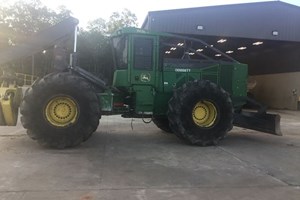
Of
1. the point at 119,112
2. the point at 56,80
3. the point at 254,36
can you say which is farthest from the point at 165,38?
the point at 254,36

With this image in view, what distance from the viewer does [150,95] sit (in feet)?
37.3

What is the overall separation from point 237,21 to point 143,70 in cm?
1515

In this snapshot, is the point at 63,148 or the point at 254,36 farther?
the point at 254,36

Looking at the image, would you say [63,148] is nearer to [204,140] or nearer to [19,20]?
[204,140]

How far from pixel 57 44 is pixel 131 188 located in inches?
209

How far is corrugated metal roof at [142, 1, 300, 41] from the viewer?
79.6ft

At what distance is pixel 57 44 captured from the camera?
11.0m

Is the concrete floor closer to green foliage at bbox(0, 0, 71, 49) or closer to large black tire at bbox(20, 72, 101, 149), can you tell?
large black tire at bbox(20, 72, 101, 149)

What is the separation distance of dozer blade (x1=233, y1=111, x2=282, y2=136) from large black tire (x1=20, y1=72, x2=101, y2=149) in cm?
405

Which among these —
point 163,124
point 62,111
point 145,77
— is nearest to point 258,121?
point 163,124

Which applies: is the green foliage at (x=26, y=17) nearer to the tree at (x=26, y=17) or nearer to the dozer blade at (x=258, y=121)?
the tree at (x=26, y=17)

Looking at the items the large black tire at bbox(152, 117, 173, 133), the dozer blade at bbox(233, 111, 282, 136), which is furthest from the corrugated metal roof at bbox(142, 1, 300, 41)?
the dozer blade at bbox(233, 111, 282, 136)

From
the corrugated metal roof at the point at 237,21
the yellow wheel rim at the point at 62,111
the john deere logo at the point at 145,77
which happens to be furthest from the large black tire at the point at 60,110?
the corrugated metal roof at the point at 237,21

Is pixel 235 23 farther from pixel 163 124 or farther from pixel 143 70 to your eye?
pixel 143 70
